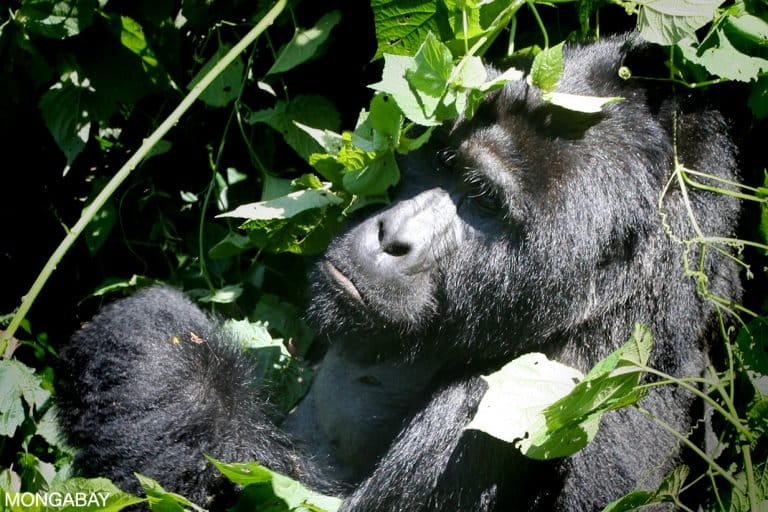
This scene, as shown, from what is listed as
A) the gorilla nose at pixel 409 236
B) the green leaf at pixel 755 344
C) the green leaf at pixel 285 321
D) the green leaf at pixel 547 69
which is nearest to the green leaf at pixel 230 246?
the green leaf at pixel 285 321

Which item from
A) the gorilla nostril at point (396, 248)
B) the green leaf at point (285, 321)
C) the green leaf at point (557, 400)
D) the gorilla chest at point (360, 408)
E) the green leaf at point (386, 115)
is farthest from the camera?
the green leaf at point (285, 321)

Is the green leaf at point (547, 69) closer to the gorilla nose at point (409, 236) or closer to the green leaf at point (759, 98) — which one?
the gorilla nose at point (409, 236)

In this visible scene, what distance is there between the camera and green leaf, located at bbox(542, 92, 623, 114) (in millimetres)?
2668

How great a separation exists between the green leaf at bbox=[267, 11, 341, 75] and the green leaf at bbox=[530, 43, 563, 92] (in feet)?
3.52

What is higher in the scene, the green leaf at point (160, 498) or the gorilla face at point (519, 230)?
the gorilla face at point (519, 230)

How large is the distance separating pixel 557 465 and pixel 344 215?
3.67 feet

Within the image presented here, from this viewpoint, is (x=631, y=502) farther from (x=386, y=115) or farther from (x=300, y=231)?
(x=300, y=231)

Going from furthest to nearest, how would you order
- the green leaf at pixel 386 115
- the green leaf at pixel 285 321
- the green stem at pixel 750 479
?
the green leaf at pixel 285 321 → the green leaf at pixel 386 115 → the green stem at pixel 750 479

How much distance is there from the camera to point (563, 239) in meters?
2.72

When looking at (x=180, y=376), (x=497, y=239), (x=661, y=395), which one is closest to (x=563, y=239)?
(x=497, y=239)

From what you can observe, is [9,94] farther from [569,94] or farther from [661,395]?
[661,395]

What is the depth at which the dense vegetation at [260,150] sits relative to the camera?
272 cm

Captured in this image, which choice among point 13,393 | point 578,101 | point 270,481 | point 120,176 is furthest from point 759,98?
point 13,393

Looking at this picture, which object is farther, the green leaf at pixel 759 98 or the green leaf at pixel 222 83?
the green leaf at pixel 222 83
